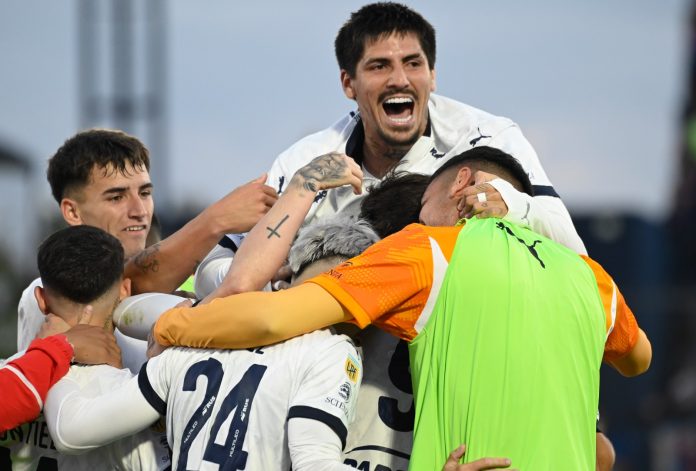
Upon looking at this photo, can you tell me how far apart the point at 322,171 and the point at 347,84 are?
1827 millimetres

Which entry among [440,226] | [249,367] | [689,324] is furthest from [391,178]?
[689,324]

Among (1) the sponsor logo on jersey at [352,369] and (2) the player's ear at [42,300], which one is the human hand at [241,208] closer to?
(2) the player's ear at [42,300]

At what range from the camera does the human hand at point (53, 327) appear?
15.3ft

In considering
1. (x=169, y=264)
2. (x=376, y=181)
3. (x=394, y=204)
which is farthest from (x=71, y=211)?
(x=394, y=204)

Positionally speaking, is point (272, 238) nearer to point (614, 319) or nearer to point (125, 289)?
point (125, 289)

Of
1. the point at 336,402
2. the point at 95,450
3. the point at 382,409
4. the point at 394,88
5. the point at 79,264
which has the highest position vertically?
the point at 394,88

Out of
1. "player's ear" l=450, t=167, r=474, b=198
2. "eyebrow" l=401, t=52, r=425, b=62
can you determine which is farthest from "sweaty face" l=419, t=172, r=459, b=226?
"eyebrow" l=401, t=52, r=425, b=62

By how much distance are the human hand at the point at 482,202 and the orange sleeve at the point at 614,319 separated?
0.38m

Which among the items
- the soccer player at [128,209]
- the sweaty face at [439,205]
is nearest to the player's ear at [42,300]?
the soccer player at [128,209]

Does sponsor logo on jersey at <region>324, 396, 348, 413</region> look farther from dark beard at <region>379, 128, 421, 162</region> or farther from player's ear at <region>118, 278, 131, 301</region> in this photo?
dark beard at <region>379, 128, 421, 162</region>

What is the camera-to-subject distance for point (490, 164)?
4625 mm

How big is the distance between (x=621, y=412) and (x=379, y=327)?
53.3 ft

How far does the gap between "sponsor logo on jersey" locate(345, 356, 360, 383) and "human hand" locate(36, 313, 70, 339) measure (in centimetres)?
126

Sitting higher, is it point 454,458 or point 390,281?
point 390,281
